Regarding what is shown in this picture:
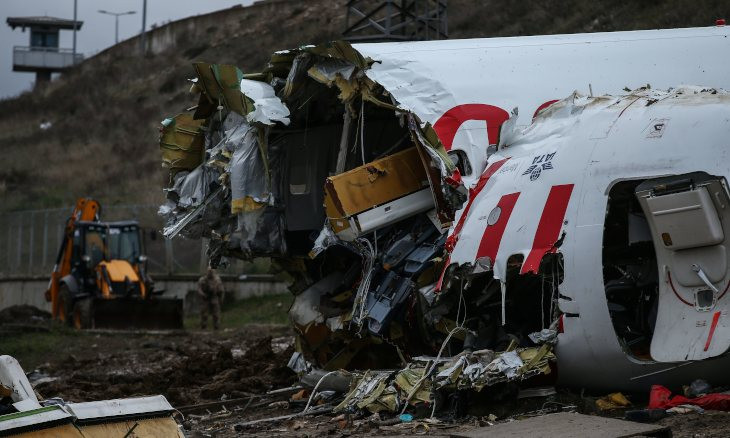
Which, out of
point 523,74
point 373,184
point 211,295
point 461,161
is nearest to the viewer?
point 461,161

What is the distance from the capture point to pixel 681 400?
8555mm

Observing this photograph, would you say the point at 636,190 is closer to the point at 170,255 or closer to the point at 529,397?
the point at 529,397

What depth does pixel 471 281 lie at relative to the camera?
1032cm

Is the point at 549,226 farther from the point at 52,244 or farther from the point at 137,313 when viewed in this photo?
the point at 52,244

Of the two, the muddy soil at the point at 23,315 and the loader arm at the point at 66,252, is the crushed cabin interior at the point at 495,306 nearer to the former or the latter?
the loader arm at the point at 66,252

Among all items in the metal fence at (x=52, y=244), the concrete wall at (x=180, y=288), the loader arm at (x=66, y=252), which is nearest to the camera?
the loader arm at (x=66, y=252)

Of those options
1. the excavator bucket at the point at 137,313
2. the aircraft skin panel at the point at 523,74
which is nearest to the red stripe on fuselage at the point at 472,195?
the aircraft skin panel at the point at 523,74

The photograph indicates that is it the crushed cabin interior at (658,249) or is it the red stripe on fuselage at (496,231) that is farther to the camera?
the red stripe on fuselage at (496,231)

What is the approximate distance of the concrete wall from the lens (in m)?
31.4

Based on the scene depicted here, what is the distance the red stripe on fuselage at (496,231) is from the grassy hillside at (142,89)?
24.3 meters

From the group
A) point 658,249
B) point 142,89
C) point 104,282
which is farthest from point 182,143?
point 142,89

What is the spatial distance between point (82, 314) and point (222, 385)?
529 inches

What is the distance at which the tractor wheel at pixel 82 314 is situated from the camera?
2672 centimetres

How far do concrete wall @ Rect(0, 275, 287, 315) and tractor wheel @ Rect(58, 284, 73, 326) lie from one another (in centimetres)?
285
